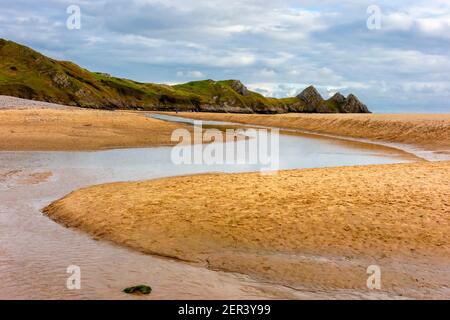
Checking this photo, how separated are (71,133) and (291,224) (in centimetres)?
3285

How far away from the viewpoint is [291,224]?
559 inches

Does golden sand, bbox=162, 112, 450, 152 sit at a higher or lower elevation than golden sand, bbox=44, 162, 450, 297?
higher

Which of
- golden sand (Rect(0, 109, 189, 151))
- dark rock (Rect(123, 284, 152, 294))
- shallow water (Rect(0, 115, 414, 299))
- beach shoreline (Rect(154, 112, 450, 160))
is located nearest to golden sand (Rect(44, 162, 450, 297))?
shallow water (Rect(0, 115, 414, 299))

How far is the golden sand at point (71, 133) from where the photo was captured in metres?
37.1

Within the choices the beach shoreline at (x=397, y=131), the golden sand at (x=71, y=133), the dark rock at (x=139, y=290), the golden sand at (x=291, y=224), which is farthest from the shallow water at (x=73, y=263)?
the beach shoreline at (x=397, y=131)

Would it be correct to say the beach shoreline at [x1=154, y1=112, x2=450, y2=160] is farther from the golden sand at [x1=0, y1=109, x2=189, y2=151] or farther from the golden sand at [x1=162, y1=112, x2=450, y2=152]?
the golden sand at [x1=0, y1=109, x2=189, y2=151]

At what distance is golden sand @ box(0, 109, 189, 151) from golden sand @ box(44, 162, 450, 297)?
19237 millimetres

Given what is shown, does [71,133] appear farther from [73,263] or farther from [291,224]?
[73,263]

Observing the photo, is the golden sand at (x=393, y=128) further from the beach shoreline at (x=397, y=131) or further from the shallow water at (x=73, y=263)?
the shallow water at (x=73, y=263)

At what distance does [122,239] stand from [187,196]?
4470mm

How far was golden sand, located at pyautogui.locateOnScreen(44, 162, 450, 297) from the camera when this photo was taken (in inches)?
449
